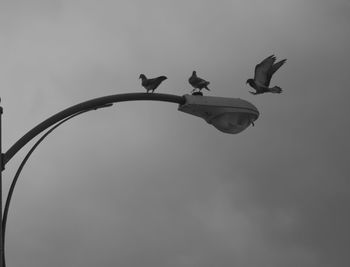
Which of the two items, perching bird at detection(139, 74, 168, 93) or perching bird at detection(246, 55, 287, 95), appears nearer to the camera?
perching bird at detection(139, 74, 168, 93)

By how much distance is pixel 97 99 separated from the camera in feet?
30.6

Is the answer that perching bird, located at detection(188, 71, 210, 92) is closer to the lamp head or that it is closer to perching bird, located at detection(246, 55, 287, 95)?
perching bird, located at detection(246, 55, 287, 95)

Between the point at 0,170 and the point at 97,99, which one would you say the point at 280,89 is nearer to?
the point at 97,99

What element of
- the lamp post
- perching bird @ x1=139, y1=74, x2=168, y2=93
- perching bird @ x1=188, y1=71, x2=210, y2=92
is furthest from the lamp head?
perching bird @ x1=188, y1=71, x2=210, y2=92

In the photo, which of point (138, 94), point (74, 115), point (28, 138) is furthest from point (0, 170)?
point (138, 94)

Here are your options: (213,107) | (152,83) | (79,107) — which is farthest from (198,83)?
(79,107)

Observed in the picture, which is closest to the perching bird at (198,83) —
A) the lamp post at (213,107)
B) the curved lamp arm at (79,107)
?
the lamp post at (213,107)

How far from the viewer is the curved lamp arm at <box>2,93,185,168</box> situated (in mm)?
8703

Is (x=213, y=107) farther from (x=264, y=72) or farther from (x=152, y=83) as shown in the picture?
(x=264, y=72)

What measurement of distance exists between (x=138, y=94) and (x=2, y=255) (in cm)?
258

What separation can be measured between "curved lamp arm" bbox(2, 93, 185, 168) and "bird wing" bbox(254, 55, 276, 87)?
4.74ft

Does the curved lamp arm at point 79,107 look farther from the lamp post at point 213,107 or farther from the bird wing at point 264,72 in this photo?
the bird wing at point 264,72

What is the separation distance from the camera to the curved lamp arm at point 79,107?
8703 millimetres

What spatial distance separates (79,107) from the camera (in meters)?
9.10
